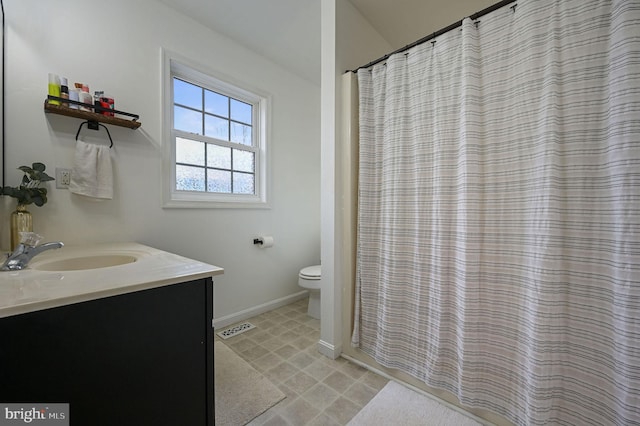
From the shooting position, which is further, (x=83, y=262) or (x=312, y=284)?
(x=312, y=284)

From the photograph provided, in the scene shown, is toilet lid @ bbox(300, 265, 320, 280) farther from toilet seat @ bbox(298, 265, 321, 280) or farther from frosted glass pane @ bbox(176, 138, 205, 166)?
frosted glass pane @ bbox(176, 138, 205, 166)

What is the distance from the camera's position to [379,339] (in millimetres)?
1508

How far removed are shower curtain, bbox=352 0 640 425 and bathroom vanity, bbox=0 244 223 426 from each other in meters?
1.06

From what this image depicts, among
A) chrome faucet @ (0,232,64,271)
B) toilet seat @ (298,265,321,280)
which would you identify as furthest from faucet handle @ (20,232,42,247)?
toilet seat @ (298,265,321,280)

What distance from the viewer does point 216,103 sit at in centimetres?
222

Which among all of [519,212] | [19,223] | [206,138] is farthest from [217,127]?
[519,212]

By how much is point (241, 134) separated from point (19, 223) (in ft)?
5.34

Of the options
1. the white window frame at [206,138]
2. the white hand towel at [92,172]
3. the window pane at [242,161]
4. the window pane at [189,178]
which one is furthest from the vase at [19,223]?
the window pane at [242,161]

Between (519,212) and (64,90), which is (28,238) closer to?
(64,90)

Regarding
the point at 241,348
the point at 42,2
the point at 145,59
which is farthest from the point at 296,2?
the point at 241,348

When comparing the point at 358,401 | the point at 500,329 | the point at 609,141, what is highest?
the point at 609,141

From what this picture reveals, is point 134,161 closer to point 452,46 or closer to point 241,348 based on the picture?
point 241,348

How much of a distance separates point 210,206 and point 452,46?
1972 millimetres

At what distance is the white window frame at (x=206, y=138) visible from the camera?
181 centimetres
